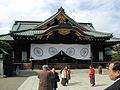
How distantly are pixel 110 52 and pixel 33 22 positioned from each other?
11.6 meters

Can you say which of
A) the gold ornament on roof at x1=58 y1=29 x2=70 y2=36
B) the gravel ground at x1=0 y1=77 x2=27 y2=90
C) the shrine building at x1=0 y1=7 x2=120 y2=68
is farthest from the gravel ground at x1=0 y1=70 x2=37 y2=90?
the gold ornament on roof at x1=58 y1=29 x2=70 y2=36

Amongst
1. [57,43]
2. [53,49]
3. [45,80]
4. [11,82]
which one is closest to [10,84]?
[11,82]

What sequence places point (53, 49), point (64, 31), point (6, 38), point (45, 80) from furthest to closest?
point (6, 38)
point (53, 49)
point (64, 31)
point (45, 80)

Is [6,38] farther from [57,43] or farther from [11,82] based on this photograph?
[11,82]

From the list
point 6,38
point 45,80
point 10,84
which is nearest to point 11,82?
point 10,84

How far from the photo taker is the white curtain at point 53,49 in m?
33.2

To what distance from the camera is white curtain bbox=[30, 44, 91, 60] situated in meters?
33.2

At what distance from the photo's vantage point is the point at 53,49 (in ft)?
110

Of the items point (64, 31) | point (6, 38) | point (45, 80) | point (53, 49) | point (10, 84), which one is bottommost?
point (10, 84)

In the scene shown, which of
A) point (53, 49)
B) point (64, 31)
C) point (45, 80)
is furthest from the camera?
point (53, 49)

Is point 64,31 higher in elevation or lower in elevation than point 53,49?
higher

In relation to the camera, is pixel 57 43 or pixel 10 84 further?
pixel 57 43

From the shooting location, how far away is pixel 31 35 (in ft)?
105

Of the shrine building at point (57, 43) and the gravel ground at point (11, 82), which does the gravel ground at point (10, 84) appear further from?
the shrine building at point (57, 43)
